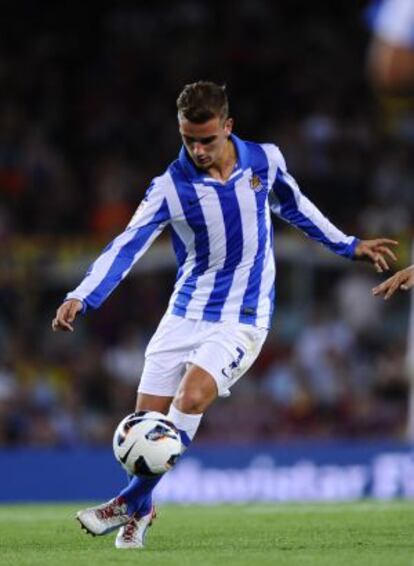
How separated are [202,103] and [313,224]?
1044 mm

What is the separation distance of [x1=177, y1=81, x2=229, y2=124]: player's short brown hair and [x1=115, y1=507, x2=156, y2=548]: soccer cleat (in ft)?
6.40

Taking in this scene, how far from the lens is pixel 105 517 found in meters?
7.62

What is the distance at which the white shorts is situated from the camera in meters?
7.75

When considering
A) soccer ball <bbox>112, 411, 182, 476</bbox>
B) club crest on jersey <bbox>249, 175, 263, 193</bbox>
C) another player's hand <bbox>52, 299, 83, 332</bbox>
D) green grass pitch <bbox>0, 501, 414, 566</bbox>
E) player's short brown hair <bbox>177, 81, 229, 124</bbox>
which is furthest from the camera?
club crest on jersey <bbox>249, 175, 263, 193</bbox>

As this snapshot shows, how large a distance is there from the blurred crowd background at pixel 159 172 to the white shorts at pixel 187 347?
7188 millimetres

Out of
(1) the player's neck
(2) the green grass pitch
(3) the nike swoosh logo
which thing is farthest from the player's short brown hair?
(2) the green grass pitch

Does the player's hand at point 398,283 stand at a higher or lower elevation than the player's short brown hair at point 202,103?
lower

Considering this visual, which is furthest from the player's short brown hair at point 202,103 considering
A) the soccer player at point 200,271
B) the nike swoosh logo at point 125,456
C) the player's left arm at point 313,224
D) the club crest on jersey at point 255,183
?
the nike swoosh logo at point 125,456

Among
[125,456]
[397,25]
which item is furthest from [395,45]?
[125,456]

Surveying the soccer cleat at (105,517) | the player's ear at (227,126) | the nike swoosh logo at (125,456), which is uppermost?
the player's ear at (227,126)

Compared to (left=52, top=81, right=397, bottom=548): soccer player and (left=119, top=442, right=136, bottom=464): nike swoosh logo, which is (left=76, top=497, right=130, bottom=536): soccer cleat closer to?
(left=52, top=81, right=397, bottom=548): soccer player

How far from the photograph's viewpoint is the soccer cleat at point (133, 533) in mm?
7629

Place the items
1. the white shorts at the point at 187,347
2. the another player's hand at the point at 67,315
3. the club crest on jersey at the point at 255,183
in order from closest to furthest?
the another player's hand at the point at 67,315, the white shorts at the point at 187,347, the club crest on jersey at the point at 255,183

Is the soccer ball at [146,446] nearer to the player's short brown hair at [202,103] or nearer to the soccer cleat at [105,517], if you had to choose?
the soccer cleat at [105,517]
